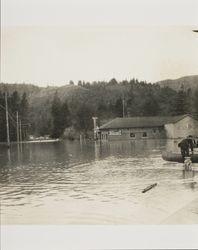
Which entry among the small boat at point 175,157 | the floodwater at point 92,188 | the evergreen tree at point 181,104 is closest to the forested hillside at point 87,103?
A: the evergreen tree at point 181,104

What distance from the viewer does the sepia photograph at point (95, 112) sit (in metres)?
2.97

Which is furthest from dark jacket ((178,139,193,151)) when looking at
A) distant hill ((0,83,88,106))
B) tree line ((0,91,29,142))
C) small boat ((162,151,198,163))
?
tree line ((0,91,29,142))

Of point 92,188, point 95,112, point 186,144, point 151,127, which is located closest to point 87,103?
point 95,112

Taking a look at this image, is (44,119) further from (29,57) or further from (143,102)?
(143,102)

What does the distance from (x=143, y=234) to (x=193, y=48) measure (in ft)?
4.60

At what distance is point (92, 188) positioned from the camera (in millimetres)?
3166

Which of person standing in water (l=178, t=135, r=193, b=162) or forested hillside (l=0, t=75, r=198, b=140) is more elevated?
forested hillside (l=0, t=75, r=198, b=140)

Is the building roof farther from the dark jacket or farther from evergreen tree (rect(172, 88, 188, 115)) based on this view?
the dark jacket

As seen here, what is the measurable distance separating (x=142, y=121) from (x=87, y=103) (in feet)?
1.55

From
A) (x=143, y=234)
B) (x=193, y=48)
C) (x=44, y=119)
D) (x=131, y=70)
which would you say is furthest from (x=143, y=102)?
(x=143, y=234)

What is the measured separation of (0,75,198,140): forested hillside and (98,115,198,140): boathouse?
0.06m

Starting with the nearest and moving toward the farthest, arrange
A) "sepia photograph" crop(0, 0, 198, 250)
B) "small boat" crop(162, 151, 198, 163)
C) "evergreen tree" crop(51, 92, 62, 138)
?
"sepia photograph" crop(0, 0, 198, 250) → "evergreen tree" crop(51, 92, 62, 138) → "small boat" crop(162, 151, 198, 163)

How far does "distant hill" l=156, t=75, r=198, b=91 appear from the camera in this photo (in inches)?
127

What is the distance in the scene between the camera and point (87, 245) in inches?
111
